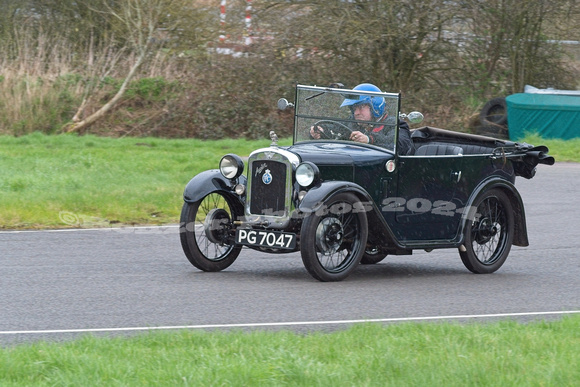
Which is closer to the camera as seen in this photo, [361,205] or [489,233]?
[361,205]

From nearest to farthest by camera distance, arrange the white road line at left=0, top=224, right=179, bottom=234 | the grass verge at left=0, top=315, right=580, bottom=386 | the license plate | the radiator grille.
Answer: the grass verge at left=0, top=315, right=580, bottom=386, the license plate, the radiator grille, the white road line at left=0, top=224, right=179, bottom=234

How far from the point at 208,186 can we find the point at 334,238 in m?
1.24

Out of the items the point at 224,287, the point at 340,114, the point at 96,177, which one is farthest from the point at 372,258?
the point at 96,177

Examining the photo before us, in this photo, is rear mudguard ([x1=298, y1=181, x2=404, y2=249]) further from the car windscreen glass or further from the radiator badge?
the car windscreen glass

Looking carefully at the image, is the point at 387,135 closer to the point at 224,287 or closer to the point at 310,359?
the point at 224,287

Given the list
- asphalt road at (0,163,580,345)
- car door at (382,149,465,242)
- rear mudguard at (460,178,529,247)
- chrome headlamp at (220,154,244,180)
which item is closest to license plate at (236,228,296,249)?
asphalt road at (0,163,580,345)

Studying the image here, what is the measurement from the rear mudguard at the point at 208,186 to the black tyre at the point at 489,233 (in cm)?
216

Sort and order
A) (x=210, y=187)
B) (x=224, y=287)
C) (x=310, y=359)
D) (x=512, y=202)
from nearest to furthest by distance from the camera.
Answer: (x=310, y=359) → (x=224, y=287) → (x=210, y=187) → (x=512, y=202)

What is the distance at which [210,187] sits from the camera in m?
8.23

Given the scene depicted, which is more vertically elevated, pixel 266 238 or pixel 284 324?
pixel 266 238

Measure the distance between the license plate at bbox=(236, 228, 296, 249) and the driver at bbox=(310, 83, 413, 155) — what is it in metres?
1.28

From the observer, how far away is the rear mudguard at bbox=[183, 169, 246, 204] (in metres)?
8.18

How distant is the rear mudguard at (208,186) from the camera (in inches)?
322

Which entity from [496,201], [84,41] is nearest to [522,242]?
[496,201]
